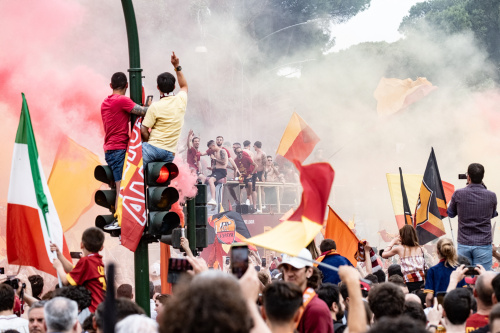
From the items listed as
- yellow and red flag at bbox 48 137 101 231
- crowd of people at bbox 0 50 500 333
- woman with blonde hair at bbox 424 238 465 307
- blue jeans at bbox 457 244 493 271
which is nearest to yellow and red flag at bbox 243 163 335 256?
A: crowd of people at bbox 0 50 500 333

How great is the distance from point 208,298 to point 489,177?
36.6 meters

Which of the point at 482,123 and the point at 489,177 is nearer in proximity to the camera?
the point at 489,177

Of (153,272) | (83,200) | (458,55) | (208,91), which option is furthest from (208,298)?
(458,55)

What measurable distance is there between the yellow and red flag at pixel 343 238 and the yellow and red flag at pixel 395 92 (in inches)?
460

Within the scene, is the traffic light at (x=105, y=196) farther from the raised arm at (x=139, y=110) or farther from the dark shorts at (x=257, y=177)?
the dark shorts at (x=257, y=177)

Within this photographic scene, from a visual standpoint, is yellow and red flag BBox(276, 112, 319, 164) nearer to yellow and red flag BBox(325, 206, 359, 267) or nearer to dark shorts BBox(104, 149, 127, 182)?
yellow and red flag BBox(325, 206, 359, 267)

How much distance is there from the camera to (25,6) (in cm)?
2081

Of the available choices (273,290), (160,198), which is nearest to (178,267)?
(273,290)

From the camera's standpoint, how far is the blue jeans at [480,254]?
329 inches

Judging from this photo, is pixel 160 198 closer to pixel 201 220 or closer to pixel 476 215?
pixel 201 220

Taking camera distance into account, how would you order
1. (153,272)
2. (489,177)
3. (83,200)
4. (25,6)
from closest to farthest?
1. (83,200)
2. (153,272)
3. (25,6)
4. (489,177)

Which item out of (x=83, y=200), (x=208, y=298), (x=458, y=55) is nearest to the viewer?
(x=208, y=298)

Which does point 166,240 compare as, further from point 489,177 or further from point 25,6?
point 489,177

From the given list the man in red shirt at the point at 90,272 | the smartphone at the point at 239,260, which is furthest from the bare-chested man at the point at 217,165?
the smartphone at the point at 239,260
